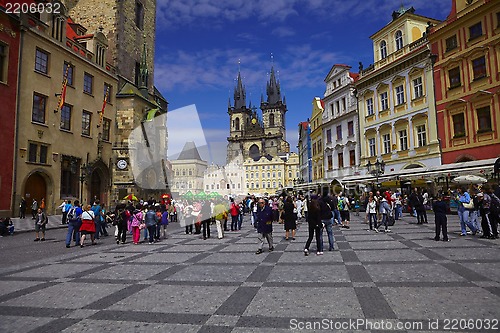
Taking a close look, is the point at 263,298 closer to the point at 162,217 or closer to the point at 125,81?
the point at 162,217

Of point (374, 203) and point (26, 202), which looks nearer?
point (374, 203)

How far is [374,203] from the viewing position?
1535 centimetres

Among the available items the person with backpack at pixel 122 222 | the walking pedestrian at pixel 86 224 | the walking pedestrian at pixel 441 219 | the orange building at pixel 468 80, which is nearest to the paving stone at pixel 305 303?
the walking pedestrian at pixel 441 219

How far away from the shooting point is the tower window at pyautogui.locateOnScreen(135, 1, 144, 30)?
125 ft

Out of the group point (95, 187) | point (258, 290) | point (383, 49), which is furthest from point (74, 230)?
point (383, 49)

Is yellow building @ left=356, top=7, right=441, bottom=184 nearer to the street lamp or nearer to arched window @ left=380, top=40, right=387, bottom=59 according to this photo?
arched window @ left=380, top=40, right=387, bottom=59

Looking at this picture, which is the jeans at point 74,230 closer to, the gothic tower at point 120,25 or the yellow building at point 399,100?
the yellow building at point 399,100

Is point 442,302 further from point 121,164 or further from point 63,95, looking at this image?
point 121,164

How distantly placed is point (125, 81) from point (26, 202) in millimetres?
16743

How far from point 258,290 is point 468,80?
24.9 meters

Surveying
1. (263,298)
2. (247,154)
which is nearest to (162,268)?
(263,298)

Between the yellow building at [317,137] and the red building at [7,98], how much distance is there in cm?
3171

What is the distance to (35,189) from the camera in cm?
2444

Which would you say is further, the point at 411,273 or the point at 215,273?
the point at 215,273
